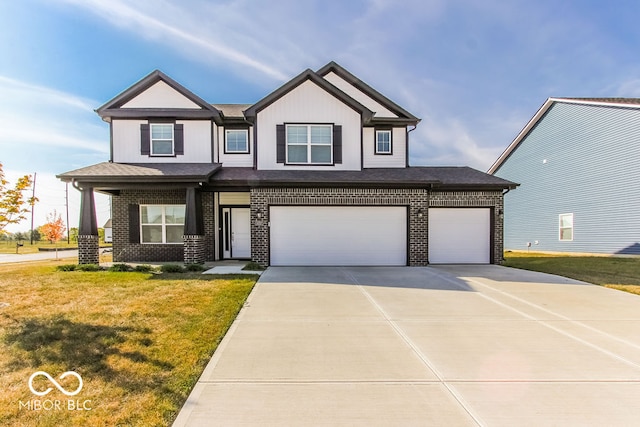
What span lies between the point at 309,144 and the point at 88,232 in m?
8.83

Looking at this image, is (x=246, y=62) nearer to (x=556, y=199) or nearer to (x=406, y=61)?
(x=406, y=61)

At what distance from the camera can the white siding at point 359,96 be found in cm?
1491

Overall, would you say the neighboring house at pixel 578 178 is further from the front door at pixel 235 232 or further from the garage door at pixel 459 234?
the front door at pixel 235 232

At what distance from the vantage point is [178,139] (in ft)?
44.5

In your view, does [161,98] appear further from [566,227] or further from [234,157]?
[566,227]

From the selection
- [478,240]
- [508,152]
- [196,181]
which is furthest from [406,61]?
[508,152]

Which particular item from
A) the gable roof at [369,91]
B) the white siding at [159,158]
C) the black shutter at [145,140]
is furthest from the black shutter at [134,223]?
the gable roof at [369,91]

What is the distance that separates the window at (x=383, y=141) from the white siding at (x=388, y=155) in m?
0.15

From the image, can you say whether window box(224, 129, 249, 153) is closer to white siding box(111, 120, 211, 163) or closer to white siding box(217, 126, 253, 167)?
white siding box(217, 126, 253, 167)

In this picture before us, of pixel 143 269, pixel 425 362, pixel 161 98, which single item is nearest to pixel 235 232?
pixel 143 269

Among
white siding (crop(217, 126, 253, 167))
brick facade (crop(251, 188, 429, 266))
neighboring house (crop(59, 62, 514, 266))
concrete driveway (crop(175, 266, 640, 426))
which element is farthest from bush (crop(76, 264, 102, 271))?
concrete driveway (crop(175, 266, 640, 426))

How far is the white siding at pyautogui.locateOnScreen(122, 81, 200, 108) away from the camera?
13625mm

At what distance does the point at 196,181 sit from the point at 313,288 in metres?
6.20

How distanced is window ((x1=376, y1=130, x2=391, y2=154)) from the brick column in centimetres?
1185
